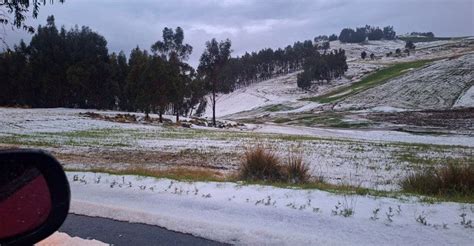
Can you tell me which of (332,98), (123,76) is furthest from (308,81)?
(123,76)

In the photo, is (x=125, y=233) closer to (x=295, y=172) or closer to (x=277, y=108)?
(x=295, y=172)

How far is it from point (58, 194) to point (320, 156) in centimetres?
1762

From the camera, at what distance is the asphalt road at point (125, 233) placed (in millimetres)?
5418

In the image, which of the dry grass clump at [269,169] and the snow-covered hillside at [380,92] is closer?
the dry grass clump at [269,169]

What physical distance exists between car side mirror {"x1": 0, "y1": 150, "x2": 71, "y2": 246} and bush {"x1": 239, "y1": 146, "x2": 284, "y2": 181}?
7795 millimetres

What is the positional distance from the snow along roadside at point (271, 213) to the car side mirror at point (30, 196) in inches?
120

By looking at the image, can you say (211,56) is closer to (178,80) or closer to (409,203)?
(178,80)

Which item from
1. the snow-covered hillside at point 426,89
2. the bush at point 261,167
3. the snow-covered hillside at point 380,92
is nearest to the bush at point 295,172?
the bush at point 261,167

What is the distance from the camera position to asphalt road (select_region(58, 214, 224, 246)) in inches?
213

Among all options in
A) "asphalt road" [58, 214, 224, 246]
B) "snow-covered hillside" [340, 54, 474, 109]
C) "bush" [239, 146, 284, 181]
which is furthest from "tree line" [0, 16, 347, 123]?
"asphalt road" [58, 214, 224, 246]

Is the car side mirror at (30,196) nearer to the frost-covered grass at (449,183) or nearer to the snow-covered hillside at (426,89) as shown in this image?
the frost-covered grass at (449,183)

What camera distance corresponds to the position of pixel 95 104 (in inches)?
3179

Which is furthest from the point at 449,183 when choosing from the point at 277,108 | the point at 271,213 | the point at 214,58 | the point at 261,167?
the point at 277,108

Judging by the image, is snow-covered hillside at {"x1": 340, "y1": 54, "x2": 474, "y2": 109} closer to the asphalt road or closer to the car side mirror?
the asphalt road
